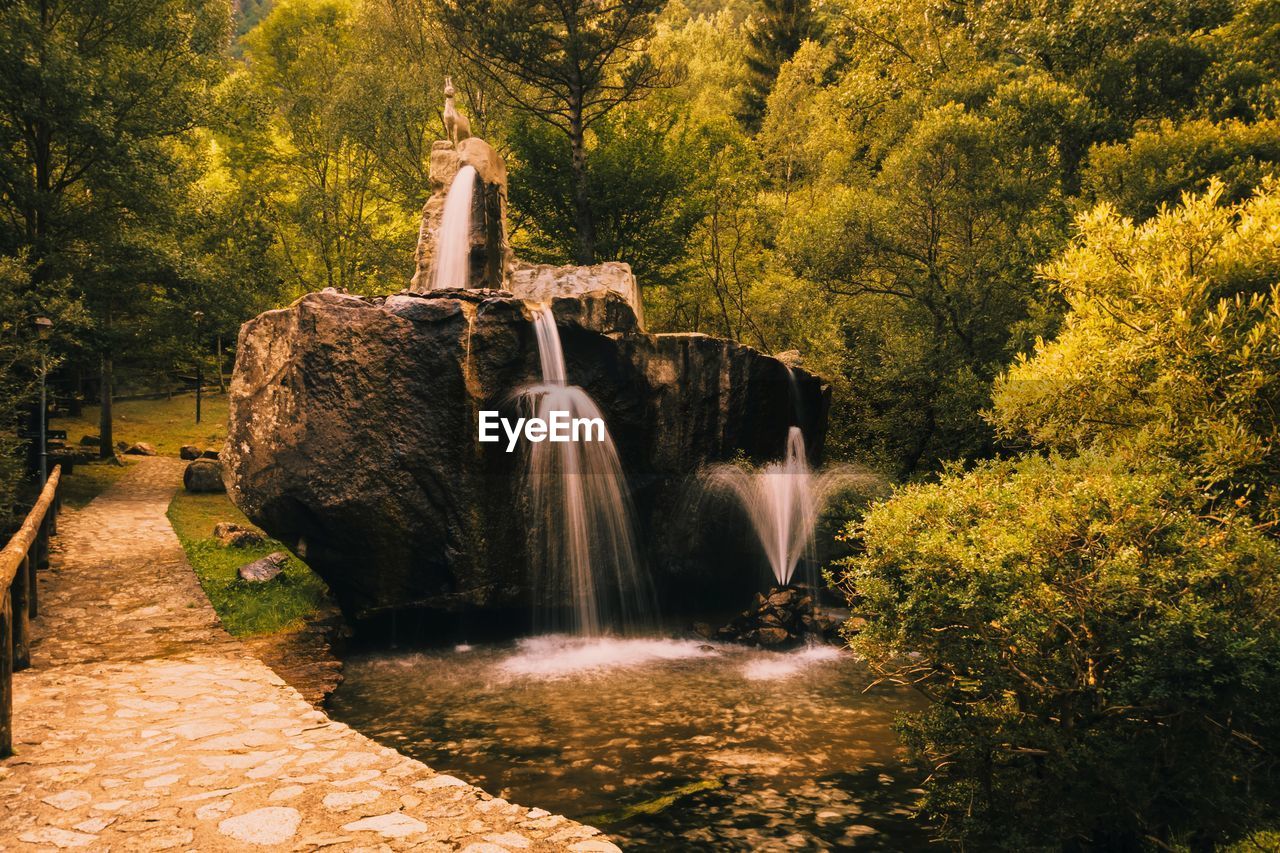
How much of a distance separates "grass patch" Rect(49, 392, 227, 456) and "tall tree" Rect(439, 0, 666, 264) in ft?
67.5

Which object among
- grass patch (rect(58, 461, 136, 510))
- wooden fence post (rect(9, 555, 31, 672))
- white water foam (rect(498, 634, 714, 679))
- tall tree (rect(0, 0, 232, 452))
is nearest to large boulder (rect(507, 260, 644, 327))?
white water foam (rect(498, 634, 714, 679))

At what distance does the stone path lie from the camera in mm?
5113

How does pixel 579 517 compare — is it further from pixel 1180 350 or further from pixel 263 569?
pixel 1180 350

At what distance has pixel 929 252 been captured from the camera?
731 inches

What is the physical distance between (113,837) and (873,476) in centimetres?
1646

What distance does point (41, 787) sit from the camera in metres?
5.71

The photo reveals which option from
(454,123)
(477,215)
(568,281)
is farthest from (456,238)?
(454,123)

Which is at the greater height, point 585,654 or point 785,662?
point 585,654

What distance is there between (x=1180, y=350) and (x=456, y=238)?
1369 centimetres

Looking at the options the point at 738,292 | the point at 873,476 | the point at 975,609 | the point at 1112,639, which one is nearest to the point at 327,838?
the point at 975,609

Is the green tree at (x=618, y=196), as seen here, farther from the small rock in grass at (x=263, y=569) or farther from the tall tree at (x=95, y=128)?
the small rock in grass at (x=263, y=569)

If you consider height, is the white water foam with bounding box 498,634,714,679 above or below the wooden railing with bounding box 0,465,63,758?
below

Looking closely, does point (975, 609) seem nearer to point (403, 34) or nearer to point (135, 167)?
point (135, 167)

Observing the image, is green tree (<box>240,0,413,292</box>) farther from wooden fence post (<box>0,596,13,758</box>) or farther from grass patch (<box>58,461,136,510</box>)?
wooden fence post (<box>0,596,13,758</box>)
